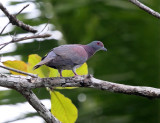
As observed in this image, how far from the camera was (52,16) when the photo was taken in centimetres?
388

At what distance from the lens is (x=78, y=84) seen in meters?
2.26

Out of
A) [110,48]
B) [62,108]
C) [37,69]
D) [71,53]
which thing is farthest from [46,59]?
[110,48]

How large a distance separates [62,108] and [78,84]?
363mm

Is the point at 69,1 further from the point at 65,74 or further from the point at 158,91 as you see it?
the point at 158,91

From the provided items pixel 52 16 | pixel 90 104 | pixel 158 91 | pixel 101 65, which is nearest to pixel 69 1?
pixel 52 16

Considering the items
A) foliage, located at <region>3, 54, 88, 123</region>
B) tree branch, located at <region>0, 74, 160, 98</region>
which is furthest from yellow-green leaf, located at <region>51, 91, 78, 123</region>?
tree branch, located at <region>0, 74, 160, 98</region>

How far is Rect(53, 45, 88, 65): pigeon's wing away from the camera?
8.64 feet

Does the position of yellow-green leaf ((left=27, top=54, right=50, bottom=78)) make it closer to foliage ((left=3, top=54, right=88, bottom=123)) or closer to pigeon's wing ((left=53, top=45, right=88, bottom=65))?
foliage ((left=3, top=54, right=88, bottom=123))

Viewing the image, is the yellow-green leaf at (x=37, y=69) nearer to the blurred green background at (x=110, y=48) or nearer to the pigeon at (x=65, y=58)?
the pigeon at (x=65, y=58)

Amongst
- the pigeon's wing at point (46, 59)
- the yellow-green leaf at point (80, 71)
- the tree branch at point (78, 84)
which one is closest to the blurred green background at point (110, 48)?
the yellow-green leaf at point (80, 71)

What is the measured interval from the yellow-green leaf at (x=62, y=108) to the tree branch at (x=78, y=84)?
6.2 inches

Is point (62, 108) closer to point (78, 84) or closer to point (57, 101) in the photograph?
point (57, 101)

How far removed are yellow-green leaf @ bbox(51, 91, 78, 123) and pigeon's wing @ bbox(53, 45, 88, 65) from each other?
0.29 meters

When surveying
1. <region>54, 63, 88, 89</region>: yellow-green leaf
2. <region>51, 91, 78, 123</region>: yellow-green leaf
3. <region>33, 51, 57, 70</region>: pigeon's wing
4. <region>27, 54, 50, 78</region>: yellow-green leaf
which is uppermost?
<region>33, 51, 57, 70</region>: pigeon's wing
